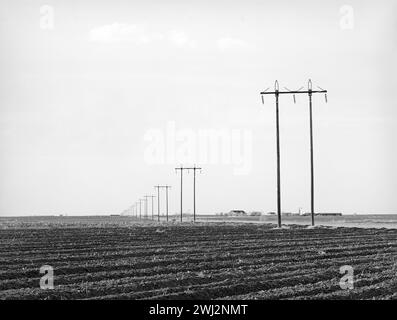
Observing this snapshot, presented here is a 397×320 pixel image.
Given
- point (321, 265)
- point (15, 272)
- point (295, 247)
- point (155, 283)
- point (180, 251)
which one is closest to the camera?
point (155, 283)

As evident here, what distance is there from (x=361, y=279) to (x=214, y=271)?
457 cm

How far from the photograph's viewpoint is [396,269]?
Answer: 2286 cm

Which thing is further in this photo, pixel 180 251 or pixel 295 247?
pixel 295 247

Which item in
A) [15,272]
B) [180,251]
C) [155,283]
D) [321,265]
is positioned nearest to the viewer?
[155,283]

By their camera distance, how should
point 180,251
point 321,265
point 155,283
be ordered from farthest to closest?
point 180,251 → point 321,265 → point 155,283

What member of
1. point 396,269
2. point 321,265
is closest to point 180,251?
point 321,265
